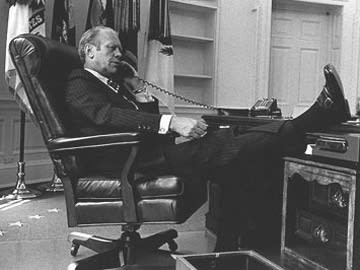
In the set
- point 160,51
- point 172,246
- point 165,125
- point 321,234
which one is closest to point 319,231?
point 321,234

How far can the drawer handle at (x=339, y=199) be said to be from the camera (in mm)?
1780

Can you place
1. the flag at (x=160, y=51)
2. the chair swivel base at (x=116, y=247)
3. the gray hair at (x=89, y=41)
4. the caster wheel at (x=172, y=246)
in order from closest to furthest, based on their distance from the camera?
the chair swivel base at (x=116, y=247), the gray hair at (x=89, y=41), the caster wheel at (x=172, y=246), the flag at (x=160, y=51)

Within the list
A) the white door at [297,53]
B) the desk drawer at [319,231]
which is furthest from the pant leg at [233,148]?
the white door at [297,53]

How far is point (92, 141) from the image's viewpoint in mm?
1617

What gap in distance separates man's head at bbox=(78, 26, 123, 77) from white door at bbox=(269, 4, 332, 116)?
3.56m

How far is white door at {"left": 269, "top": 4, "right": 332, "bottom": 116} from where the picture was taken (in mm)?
5367

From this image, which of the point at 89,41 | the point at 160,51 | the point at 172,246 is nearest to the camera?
the point at 89,41

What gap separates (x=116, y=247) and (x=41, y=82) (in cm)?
70

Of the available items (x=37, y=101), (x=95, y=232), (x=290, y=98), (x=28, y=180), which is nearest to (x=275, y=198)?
(x=95, y=232)

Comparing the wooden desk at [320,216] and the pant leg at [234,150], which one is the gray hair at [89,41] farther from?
the wooden desk at [320,216]

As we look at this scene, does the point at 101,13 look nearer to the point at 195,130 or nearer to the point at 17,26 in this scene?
the point at 17,26

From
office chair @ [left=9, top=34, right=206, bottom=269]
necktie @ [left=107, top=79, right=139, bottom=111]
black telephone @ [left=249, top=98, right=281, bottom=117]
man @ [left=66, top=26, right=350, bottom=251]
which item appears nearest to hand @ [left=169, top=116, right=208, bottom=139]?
man @ [left=66, top=26, right=350, bottom=251]

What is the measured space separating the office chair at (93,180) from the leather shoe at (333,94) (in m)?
0.53

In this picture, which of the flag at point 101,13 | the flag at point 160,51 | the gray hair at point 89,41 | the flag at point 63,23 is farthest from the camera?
the flag at point 160,51
